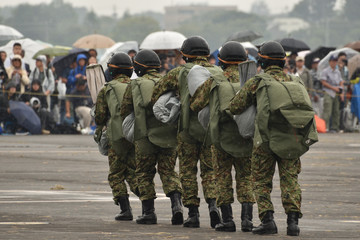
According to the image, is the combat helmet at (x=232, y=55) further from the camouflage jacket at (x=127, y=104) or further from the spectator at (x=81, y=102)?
the spectator at (x=81, y=102)

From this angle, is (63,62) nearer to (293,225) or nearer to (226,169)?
(226,169)

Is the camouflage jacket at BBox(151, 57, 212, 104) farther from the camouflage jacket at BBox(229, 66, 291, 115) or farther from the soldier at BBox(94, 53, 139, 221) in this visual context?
the camouflage jacket at BBox(229, 66, 291, 115)

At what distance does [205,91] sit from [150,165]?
116 cm

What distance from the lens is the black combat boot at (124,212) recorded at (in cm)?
1217

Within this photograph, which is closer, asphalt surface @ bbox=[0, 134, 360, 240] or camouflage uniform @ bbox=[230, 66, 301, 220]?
camouflage uniform @ bbox=[230, 66, 301, 220]

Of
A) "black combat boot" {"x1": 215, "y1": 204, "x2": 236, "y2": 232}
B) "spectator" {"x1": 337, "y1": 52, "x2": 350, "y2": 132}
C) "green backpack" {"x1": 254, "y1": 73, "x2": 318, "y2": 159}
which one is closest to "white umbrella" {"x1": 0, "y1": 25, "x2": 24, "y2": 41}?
"spectator" {"x1": 337, "y1": 52, "x2": 350, "y2": 132}

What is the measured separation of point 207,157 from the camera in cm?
1159

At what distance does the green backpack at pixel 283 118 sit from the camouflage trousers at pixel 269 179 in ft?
0.40

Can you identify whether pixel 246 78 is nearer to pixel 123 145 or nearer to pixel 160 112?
pixel 160 112

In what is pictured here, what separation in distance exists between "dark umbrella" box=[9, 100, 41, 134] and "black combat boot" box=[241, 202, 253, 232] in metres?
17.3

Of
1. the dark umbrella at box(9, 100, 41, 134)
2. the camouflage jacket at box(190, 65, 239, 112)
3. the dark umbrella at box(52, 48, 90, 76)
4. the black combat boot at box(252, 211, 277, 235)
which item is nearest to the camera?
the black combat boot at box(252, 211, 277, 235)

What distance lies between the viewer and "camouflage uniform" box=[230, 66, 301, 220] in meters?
10.7

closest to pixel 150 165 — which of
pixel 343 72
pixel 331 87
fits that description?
pixel 331 87

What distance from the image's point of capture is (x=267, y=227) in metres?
10.6
